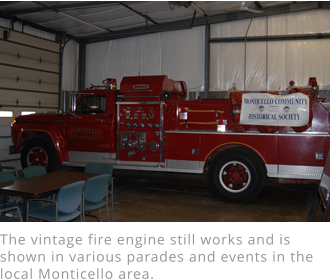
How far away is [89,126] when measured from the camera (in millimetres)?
7996

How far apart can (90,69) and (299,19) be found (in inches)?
328

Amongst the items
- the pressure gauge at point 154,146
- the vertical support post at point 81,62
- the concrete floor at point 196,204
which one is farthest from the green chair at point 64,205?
the vertical support post at point 81,62

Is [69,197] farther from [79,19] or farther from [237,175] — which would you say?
[79,19]

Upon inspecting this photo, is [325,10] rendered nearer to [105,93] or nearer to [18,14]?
[105,93]

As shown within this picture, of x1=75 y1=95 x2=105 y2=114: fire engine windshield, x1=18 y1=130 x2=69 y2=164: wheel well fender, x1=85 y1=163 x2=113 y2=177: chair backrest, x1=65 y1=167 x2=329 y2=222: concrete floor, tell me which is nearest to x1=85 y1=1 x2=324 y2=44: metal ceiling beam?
x1=75 y1=95 x2=105 y2=114: fire engine windshield

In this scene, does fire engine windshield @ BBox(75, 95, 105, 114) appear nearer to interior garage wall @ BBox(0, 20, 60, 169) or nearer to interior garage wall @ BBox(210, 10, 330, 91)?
interior garage wall @ BBox(0, 20, 60, 169)

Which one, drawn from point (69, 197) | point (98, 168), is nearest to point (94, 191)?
point (69, 197)

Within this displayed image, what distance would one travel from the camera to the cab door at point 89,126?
310 inches

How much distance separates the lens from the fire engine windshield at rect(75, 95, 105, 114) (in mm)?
7992

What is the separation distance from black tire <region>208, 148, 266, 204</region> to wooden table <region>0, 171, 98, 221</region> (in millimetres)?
2789

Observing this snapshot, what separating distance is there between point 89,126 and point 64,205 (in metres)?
4.10

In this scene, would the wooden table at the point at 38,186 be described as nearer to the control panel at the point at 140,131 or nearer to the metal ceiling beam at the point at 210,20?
the control panel at the point at 140,131

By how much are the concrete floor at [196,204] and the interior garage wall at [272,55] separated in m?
4.17

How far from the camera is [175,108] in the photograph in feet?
24.0
